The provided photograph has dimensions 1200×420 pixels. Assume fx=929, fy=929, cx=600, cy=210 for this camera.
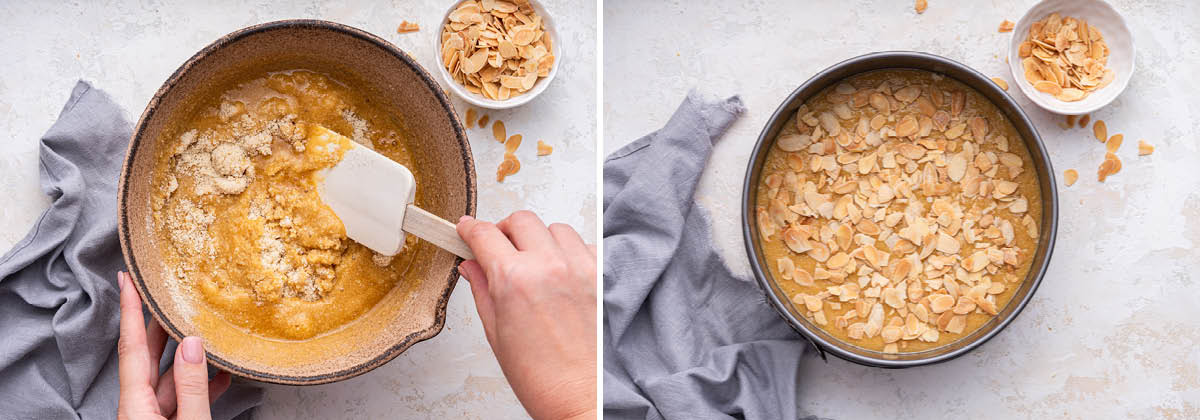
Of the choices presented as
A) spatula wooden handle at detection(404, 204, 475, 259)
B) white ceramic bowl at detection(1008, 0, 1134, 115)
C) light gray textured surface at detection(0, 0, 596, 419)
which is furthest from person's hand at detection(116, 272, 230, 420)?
white ceramic bowl at detection(1008, 0, 1134, 115)

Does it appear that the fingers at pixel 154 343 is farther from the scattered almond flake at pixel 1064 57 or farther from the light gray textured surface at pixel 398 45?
the scattered almond flake at pixel 1064 57

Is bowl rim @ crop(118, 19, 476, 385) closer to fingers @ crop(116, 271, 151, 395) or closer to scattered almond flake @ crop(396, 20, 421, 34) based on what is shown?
fingers @ crop(116, 271, 151, 395)

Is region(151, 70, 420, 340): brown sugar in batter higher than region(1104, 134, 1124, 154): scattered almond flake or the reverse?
the reverse

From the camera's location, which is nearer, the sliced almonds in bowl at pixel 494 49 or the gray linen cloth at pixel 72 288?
the gray linen cloth at pixel 72 288

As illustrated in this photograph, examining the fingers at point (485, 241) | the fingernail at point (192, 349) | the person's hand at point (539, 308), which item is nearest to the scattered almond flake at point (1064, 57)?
the person's hand at point (539, 308)

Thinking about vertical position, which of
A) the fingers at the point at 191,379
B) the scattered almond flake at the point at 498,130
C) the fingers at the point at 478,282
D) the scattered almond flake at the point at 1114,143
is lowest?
the fingers at the point at 191,379

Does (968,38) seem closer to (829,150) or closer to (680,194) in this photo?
(829,150)

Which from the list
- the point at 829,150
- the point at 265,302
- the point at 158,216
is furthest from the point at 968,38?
the point at 158,216
